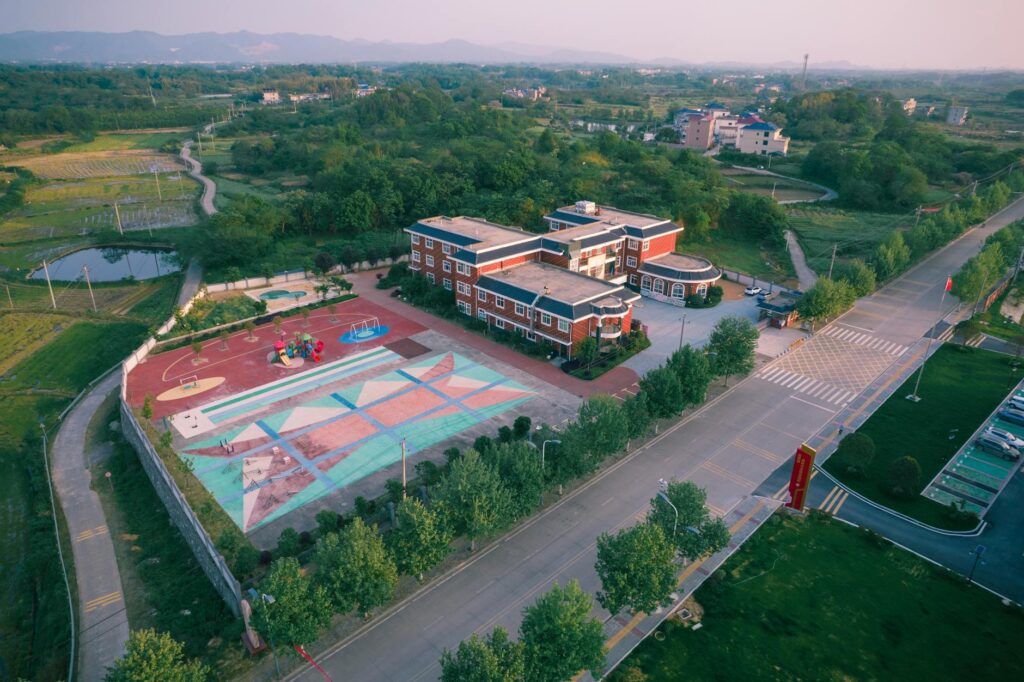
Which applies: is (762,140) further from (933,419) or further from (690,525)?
(690,525)

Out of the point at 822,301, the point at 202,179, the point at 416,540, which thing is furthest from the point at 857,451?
the point at 202,179

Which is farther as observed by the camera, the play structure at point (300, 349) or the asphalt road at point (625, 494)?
the play structure at point (300, 349)

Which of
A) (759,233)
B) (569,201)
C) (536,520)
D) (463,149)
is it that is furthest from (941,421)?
(463,149)

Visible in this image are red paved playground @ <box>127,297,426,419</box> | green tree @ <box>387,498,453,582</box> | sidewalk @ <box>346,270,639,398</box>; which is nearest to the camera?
green tree @ <box>387,498,453,582</box>

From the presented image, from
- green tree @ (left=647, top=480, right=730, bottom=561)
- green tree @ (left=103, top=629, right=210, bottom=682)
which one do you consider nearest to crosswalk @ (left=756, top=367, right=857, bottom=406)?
green tree @ (left=647, top=480, right=730, bottom=561)

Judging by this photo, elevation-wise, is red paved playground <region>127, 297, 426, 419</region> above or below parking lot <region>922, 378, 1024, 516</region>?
above

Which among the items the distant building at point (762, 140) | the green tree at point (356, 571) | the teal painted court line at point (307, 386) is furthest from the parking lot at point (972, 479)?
the distant building at point (762, 140)

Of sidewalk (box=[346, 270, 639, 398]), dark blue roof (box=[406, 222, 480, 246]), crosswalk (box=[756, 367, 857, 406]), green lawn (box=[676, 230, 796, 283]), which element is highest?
dark blue roof (box=[406, 222, 480, 246])

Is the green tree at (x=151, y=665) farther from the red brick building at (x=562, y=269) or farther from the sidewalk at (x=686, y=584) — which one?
the red brick building at (x=562, y=269)

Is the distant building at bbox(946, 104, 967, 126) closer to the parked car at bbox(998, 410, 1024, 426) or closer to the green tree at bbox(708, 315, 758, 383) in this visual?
Answer: the parked car at bbox(998, 410, 1024, 426)
